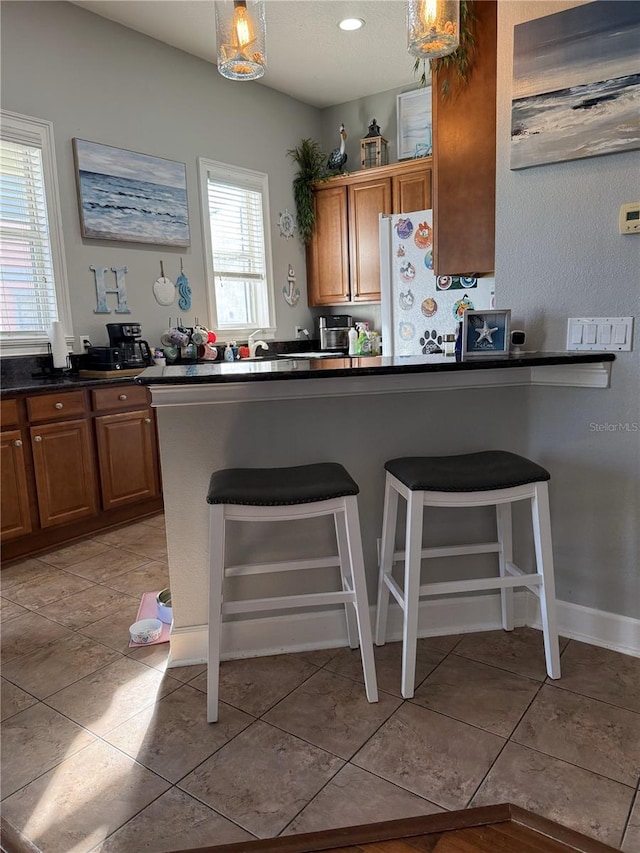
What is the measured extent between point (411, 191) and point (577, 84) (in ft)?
9.77

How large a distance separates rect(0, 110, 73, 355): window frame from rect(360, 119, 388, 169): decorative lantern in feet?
8.39

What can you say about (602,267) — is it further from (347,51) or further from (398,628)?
(347,51)

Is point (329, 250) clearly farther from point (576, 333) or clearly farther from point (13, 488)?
point (576, 333)

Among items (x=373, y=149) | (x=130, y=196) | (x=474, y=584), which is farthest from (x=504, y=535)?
(x=373, y=149)

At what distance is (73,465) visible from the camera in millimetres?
3281

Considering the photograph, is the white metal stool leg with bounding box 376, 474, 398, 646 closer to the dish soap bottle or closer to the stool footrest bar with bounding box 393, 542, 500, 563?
the stool footrest bar with bounding box 393, 542, 500, 563

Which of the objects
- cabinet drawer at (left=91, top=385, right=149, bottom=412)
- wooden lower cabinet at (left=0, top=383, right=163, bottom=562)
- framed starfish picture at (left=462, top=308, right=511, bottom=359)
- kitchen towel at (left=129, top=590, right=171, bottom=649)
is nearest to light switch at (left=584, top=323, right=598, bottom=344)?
framed starfish picture at (left=462, top=308, right=511, bottom=359)

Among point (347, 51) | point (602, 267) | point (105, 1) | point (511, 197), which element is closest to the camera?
point (602, 267)

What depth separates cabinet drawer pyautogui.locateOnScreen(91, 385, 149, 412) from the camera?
3.37m

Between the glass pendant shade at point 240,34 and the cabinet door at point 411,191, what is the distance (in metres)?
3.20

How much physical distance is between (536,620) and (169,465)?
148cm

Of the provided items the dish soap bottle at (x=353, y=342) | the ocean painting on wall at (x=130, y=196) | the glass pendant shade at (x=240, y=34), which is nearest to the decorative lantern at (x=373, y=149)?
the dish soap bottle at (x=353, y=342)

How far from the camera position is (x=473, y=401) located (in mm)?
2100

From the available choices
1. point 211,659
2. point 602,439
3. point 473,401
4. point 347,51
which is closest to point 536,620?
point 602,439
